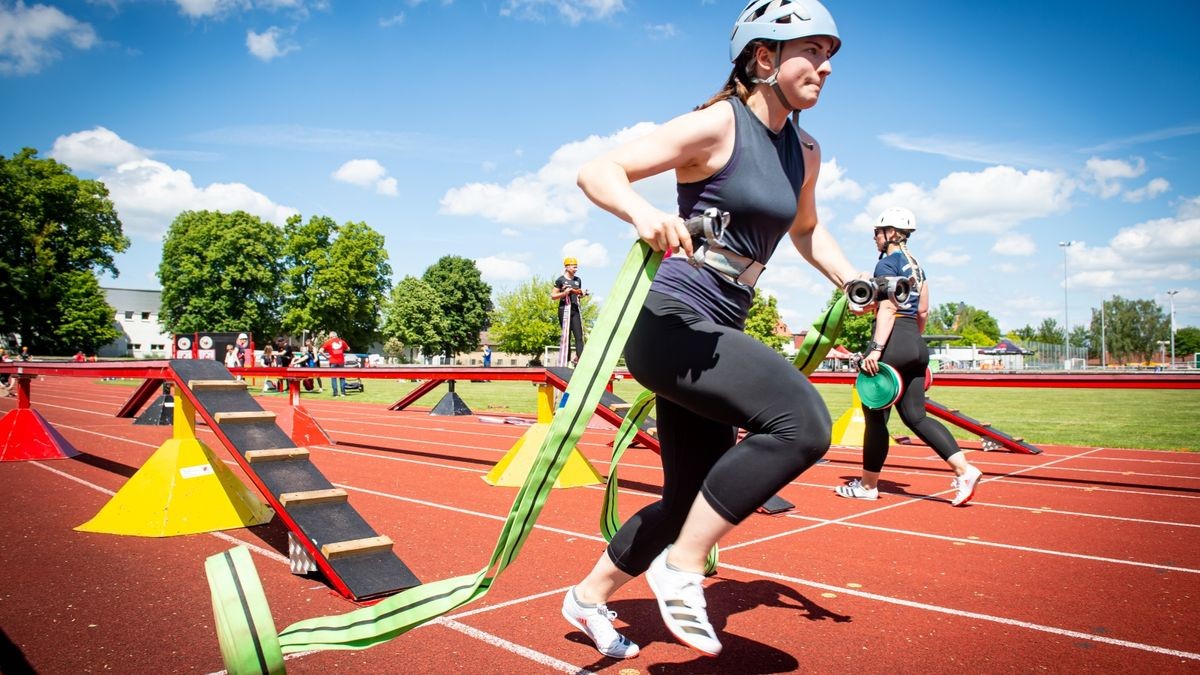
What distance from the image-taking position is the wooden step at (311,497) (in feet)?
12.7

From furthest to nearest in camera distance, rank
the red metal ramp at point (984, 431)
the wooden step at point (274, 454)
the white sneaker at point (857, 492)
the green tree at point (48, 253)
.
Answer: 1. the green tree at point (48, 253)
2. the red metal ramp at point (984, 431)
3. the white sneaker at point (857, 492)
4. the wooden step at point (274, 454)

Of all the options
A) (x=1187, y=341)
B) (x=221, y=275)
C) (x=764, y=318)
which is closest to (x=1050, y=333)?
(x=1187, y=341)

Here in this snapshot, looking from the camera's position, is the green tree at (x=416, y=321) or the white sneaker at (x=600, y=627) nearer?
the white sneaker at (x=600, y=627)

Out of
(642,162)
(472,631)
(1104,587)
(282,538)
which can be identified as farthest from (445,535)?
(1104,587)

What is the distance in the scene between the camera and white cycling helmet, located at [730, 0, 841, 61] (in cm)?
235

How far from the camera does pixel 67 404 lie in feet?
58.9

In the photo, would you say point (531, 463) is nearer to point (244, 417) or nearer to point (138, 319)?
point (244, 417)

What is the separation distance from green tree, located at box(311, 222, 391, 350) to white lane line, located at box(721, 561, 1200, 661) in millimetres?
61692

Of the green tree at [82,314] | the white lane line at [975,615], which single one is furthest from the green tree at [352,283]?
the white lane line at [975,615]

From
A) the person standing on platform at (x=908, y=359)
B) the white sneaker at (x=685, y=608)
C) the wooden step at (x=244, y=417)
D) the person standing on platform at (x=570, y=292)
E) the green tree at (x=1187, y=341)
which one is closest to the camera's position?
the white sneaker at (x=685, y=608)

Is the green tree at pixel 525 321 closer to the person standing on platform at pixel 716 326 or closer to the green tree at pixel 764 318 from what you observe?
the green tree at pixel 764 318

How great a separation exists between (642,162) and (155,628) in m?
2.79

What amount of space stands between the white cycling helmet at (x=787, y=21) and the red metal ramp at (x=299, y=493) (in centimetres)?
285

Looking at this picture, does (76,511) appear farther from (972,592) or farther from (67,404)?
(67,404)
